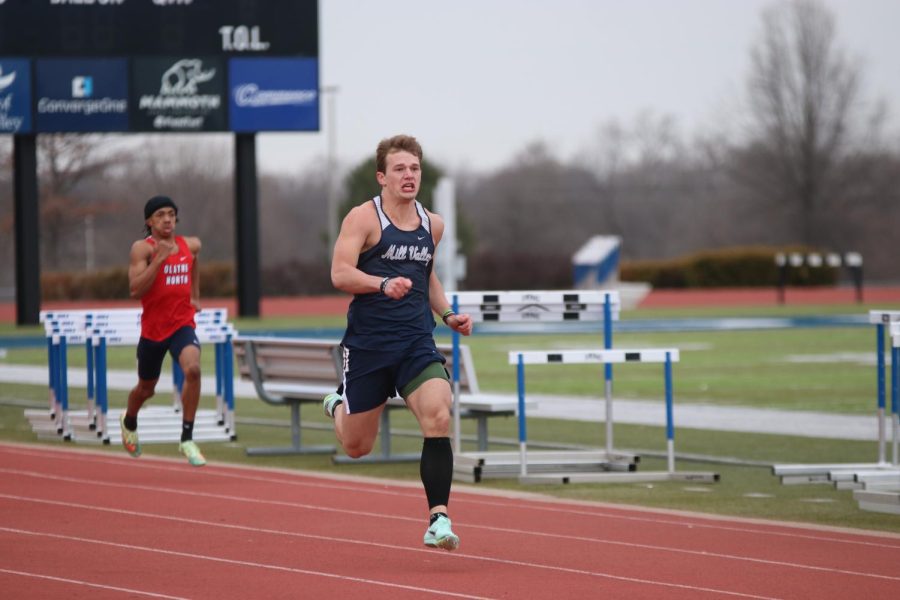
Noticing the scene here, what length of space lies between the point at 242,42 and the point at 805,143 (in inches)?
2111

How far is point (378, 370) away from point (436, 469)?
587 millimetres

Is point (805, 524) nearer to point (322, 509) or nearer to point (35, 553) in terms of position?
point (322, 509)

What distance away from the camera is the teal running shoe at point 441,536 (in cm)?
756

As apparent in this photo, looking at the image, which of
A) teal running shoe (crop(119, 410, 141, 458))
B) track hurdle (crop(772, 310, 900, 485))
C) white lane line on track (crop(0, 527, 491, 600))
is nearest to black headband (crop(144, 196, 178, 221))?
teal running shoe (crop(119, 410, 141, 458))

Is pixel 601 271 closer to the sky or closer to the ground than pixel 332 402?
closer to the sky

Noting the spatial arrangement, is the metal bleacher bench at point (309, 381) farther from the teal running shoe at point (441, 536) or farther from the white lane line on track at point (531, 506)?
the teal running shoe at point (441, 536)

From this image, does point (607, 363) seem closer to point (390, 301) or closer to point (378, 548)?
point (378, 548)

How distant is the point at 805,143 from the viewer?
8238 cm

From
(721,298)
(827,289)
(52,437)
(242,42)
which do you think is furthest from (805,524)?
(827,289)

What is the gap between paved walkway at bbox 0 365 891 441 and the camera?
15.3 metres

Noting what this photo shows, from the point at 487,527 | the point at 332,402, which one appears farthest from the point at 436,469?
the point at 487,527

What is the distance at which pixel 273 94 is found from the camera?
34.6 meters

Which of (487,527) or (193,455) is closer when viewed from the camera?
(487,527)

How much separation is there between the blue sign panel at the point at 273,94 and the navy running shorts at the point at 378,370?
87.9 feet
